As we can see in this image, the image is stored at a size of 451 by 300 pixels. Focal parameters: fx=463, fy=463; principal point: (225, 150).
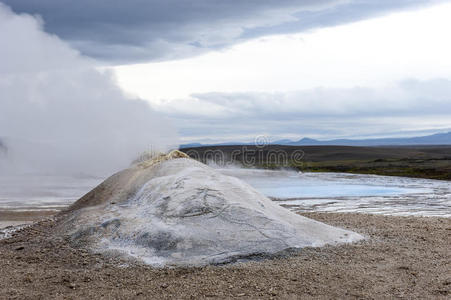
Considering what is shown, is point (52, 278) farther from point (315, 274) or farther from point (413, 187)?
point (413, 187)

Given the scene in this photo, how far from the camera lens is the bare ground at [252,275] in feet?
22.0

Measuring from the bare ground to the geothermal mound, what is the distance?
1.22 ft

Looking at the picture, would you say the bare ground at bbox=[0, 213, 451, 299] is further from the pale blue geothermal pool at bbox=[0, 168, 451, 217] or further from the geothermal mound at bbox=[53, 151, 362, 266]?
the pale blue geothermal pool at bbox=[0, 168, 451, 217]

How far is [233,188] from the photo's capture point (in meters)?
10.2

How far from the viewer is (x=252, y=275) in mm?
7371

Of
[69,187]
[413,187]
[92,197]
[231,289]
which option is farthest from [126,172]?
[413,187]

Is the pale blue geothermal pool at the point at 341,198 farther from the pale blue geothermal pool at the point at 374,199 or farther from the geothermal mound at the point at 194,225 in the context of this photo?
the geothermal mound at the point at 194,225

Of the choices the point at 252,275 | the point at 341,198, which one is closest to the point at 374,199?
the point at 341,198

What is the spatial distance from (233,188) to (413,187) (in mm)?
19008

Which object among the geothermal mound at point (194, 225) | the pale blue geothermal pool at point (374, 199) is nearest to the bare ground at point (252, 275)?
the geothermal mound at point (194, 225)

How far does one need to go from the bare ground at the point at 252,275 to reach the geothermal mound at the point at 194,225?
1.22 feet

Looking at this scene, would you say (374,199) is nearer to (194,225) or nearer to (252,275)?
(194,225)

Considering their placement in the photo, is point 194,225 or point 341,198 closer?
point 194,225

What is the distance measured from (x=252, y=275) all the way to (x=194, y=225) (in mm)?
1829
